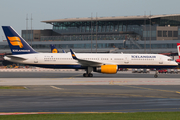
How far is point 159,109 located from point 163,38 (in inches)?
4380

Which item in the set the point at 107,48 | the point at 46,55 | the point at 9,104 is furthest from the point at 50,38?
the point at 9,104

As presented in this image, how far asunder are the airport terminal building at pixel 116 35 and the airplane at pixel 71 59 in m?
53.6

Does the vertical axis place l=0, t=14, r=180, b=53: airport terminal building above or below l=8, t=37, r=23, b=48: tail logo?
above

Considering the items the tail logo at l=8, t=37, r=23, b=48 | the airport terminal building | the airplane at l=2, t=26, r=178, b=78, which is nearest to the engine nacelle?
the airplane at l=2, t=26, r=178, b=78

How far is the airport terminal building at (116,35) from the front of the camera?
381 feet

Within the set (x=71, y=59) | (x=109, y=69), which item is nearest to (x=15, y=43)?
(x=71, y=59)

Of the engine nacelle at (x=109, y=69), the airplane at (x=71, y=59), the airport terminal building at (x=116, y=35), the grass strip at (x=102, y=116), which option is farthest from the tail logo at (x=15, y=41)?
the airport terminal building at (x=116, y=35)

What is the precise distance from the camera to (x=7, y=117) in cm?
1391

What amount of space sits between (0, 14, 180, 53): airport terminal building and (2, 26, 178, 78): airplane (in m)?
53.6

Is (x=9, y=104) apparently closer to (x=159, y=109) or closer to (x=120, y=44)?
(x=159, y=109)

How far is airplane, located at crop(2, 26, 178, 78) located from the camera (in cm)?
4909

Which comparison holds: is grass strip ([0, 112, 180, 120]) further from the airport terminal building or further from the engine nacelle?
the airport terminal building

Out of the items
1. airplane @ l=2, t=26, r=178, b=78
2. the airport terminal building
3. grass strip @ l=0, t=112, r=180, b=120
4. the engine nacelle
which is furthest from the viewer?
the airport terminal building

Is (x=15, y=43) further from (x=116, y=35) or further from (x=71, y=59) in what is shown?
(x=116, y=35)
